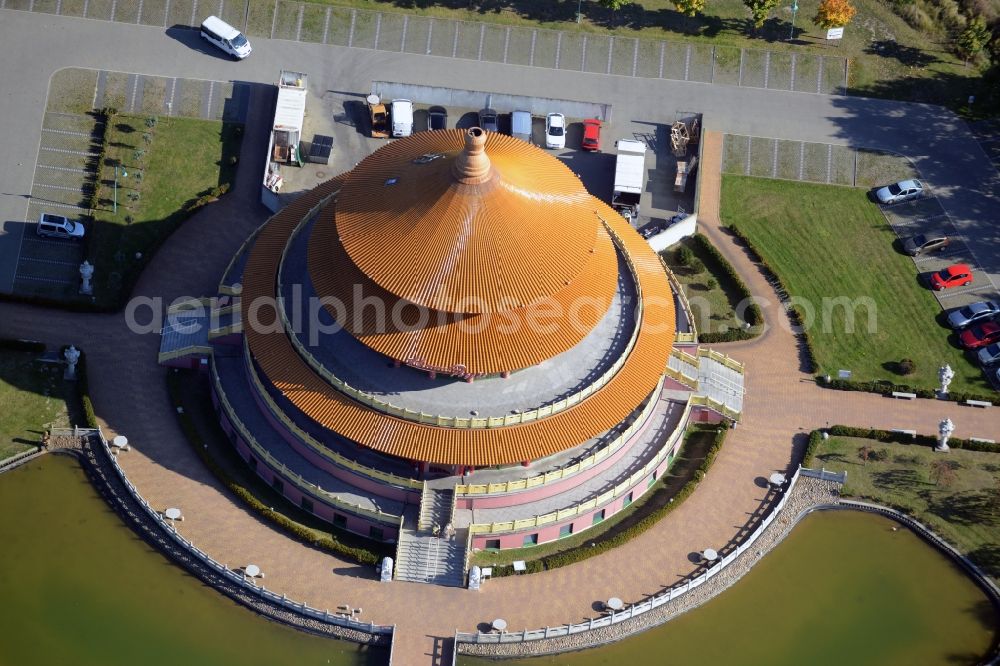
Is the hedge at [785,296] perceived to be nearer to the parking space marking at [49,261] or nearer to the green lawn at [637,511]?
the green lawn at [637,511]

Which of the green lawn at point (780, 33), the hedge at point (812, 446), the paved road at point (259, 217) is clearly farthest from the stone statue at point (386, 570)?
the green lawn at point (780, 33)

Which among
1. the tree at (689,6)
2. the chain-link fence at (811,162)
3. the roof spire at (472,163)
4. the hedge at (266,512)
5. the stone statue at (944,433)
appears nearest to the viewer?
the roof spire at (472,163)

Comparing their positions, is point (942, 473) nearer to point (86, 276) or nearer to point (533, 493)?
point (533, 493)

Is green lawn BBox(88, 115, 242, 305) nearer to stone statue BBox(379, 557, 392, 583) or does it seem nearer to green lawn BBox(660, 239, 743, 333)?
stone statue BBox(379, 557, 392, 583)

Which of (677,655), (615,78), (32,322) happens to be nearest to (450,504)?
(677,655)

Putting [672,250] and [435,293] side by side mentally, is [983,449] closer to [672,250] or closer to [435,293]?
[672,250]
